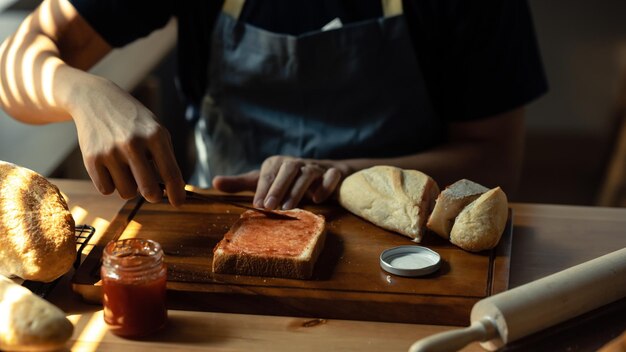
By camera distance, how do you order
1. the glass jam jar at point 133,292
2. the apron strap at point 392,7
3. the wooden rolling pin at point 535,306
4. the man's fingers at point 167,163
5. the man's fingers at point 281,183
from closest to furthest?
the wooden rolling pin at point 535,306, the glass jam jar at point 133,292, the man's fingers at point 167,163, the man's fingers at point 281,183, the apron strap at point 392,7

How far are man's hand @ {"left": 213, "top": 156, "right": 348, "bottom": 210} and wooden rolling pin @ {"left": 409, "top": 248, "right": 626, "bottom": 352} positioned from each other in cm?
54

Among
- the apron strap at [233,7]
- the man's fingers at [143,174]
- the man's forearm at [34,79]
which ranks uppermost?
the apron strap at [233,7]

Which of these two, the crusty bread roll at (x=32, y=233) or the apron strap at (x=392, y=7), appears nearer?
the crusty bread roll at (x=32, y=233)

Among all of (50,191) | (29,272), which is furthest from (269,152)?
(29,272)

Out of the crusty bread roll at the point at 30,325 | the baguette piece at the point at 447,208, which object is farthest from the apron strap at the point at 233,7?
the crusty bread roll at the point at 30,325

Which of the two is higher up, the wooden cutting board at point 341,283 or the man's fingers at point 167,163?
the man's fingers at point 167,163

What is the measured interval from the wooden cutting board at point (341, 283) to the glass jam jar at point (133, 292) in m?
0.09

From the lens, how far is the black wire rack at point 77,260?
1281mm

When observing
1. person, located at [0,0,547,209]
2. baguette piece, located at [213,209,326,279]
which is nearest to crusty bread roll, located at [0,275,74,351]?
baguette piece, located at [213,209,326,279]

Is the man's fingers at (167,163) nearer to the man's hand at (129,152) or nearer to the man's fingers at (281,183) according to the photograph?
the man's hand at (129,152)

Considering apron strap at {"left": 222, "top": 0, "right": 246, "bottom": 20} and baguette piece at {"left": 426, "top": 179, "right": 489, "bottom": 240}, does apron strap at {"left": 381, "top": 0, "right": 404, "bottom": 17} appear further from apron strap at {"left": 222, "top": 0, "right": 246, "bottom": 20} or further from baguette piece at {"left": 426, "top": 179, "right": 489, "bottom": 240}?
baguette piece at {"left": 426, "top": 179, "right": 489, "bottom": 240}

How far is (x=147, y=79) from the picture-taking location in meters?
3.11

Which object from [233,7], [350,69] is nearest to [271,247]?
[350,69]

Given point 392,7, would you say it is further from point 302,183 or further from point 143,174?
point 143,174
